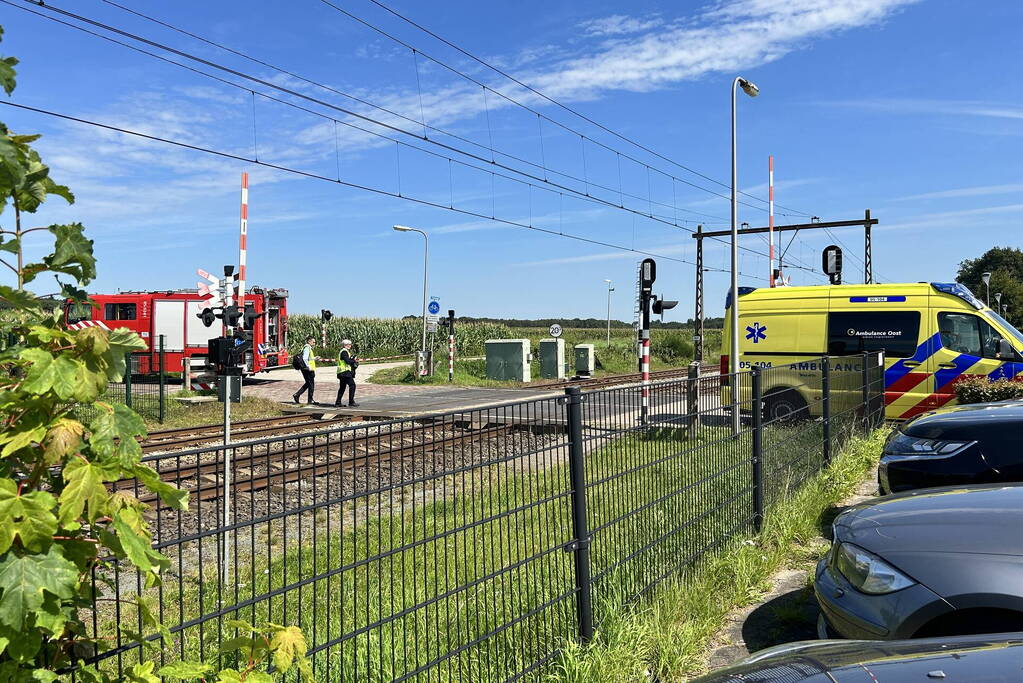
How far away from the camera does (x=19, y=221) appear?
1881 mm

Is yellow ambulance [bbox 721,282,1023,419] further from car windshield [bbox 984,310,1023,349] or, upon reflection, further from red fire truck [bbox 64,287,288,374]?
red fire truck [bbox 64,287,288,374]

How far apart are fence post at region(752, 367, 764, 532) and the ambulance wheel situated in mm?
428

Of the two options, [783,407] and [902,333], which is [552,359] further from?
[783,407]

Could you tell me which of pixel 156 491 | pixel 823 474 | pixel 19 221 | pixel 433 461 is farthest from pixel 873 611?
pixel 823 474

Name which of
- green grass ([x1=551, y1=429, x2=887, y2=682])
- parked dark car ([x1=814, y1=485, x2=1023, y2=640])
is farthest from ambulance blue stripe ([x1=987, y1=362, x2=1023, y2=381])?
parked dark car ([x1=814, y1=485, x2=1023, y2=640])

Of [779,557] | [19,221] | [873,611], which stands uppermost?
[19,221]

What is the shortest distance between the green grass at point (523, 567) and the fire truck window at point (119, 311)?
88.3ft

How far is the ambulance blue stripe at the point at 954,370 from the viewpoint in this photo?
13477 mm

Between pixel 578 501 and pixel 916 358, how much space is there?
12.0 metres

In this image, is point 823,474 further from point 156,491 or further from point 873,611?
point 156,491

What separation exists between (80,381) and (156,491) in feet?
1.03

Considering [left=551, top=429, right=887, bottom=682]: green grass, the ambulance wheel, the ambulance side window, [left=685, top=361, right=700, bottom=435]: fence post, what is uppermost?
the ambulance side window

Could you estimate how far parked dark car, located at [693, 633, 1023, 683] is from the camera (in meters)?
2.10

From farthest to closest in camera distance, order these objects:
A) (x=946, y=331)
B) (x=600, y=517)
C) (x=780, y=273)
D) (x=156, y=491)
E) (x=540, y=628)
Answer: (x=780, y=273)
(x=946, y=331)
(x=600, y=517)
(x=540, y=628)
(x=156, y=491)
